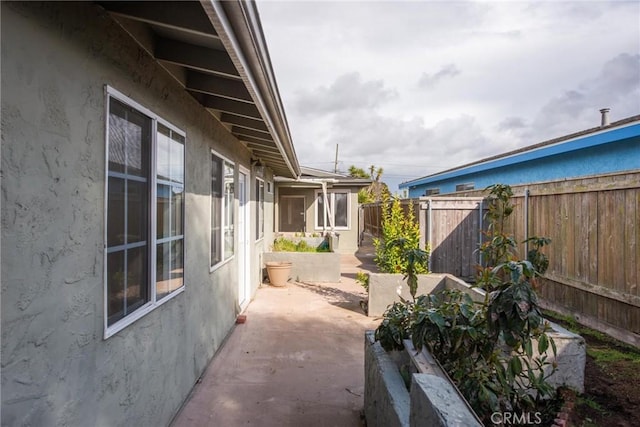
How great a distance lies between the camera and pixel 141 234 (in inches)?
103

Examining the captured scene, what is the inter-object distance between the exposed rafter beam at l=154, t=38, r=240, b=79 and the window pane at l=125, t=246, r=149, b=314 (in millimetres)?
1392

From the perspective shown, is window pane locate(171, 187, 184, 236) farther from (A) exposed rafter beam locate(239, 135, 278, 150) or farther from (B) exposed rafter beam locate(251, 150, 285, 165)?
(B) exposed rafter beam locate(251, 150, 285, 165)

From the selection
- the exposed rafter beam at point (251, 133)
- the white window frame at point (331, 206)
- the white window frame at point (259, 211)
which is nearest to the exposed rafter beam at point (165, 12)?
the exposed rafter beam at point (251, 133)

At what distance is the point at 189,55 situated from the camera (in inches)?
110

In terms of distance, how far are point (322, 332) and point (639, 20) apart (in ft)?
26.0

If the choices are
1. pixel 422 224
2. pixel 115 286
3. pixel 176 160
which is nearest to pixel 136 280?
pixel 115 286

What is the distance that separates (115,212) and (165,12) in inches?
46.0

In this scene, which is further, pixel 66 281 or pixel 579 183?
pixel 579 183

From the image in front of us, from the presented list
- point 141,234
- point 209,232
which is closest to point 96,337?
point 141,234

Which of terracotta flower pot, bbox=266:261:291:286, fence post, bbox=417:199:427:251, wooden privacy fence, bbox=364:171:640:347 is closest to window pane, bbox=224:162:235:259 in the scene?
terracotta flower pot, bbox=266:261:291:286

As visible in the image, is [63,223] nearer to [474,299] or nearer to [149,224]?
[149,224]

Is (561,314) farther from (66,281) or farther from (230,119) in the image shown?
(66,281)

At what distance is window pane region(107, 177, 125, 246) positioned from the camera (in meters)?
2.17

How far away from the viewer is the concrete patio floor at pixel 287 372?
3451 millimetres
